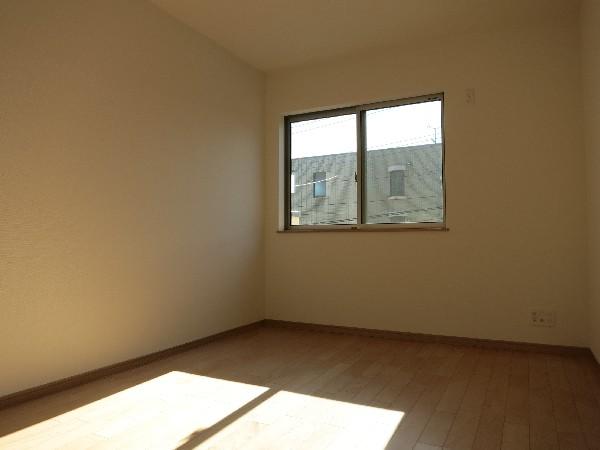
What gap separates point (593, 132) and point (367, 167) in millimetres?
1769

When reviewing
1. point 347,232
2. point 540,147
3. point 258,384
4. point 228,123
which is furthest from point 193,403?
point 540,147

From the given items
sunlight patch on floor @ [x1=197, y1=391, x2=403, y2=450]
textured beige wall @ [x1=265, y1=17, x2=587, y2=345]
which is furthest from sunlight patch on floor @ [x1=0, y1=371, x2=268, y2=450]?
textured beige wall @ [x1=265, y1=17, x2=587, y2=345]

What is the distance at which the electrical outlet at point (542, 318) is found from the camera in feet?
10.2

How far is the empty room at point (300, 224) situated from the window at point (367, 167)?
0.07 feet

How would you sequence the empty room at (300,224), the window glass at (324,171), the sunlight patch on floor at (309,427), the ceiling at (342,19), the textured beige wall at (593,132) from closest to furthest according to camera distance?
the sunlight patch on floor at (309,427), the empty room at (300,224), the textured beige wall at (593,132), the ceiling at (342,19), the window glass at (324,171)

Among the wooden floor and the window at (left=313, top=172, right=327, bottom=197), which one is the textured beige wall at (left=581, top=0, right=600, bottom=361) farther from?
the window at (left=313, top=172, right=327, bottom=197)

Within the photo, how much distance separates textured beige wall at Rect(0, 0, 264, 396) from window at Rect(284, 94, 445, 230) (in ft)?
2.16

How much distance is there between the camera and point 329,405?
7.01ft

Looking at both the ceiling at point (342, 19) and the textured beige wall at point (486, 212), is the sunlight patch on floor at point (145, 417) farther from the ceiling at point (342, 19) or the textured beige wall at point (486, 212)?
the ceiling at point (342, 19)

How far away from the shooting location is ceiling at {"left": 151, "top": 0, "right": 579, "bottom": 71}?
3055 mm

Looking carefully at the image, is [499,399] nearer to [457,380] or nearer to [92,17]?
[457,380]

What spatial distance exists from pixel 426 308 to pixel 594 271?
1.21 metres

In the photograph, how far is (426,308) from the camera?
3.54 m

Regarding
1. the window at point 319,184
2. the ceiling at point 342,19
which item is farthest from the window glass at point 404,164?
the ceiling at point 342,19
